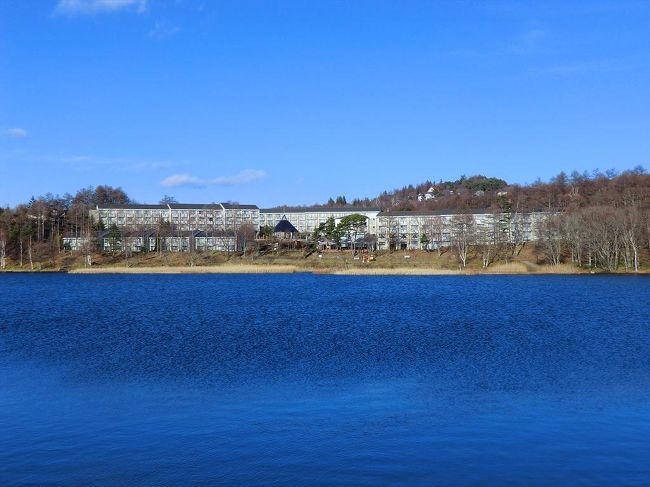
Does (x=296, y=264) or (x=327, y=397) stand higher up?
(x=296, y=264)

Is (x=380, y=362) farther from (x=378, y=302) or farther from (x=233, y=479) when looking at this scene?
(x=378, y=302)

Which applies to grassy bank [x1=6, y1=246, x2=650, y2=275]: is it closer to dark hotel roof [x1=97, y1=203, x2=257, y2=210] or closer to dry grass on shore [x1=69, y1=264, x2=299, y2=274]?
dry grass on shore [x1=69, y1=264, x2=299, y2=274]

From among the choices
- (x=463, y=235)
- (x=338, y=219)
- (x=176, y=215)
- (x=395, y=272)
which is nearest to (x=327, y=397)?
(x=395, y=272)

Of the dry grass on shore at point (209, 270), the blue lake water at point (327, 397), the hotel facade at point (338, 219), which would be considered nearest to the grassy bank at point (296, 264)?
the dry grass on shore at point (209, 270)

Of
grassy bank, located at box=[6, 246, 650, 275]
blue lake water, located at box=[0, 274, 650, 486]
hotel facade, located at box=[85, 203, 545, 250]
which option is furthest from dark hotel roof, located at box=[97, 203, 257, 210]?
blue lake water, located at box=[0, 274, 650, 486]

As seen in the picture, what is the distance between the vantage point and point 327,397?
15.2 metres

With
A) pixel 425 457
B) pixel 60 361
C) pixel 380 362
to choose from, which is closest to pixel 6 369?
pixel 60 361

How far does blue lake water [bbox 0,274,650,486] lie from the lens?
35.7 ft

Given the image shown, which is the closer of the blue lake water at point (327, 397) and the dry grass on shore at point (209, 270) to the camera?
the blue lake water at point (327, 397)

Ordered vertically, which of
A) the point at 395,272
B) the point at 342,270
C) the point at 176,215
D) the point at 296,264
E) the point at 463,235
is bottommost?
the point at 395,272

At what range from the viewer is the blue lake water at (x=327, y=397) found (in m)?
10.9

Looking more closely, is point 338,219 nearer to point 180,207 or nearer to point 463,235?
point 180,207

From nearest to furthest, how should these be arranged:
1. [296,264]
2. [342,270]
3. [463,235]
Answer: [342,270], [463,235], [296,264]

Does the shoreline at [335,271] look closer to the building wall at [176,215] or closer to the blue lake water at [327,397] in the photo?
the blue lake water at [327,397]
